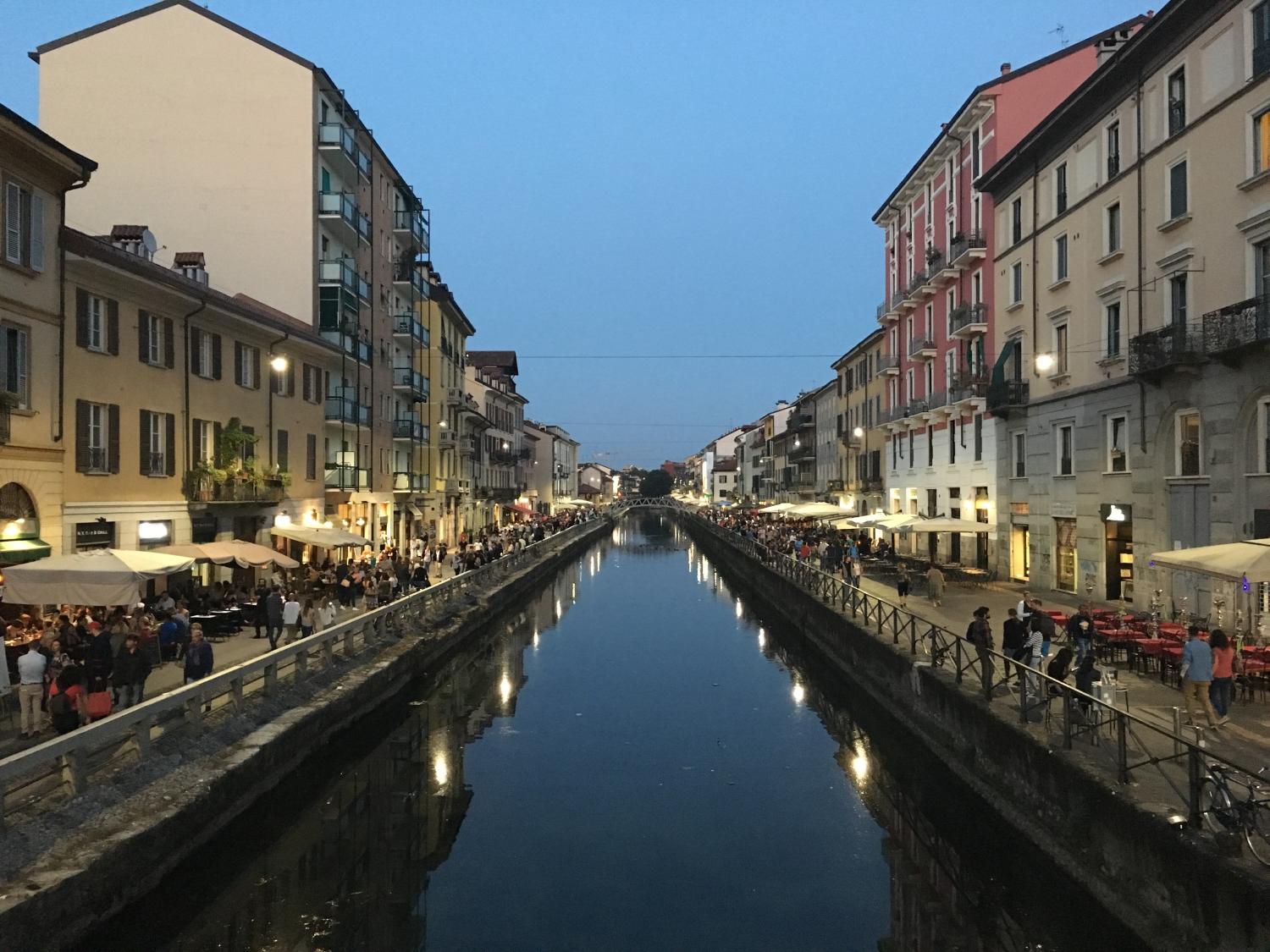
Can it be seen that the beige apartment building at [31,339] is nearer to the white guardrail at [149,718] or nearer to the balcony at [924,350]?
the white guardrail at [149,718]

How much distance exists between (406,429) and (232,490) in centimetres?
2020

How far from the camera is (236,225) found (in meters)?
35.0

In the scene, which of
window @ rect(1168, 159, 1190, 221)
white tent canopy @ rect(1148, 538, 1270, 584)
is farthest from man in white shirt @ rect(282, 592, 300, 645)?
window @ rect(1168, 159, 1190, 221)

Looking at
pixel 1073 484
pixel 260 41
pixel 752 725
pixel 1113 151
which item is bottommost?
pixel 752 725

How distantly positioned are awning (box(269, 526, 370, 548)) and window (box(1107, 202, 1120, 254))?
22.3 m

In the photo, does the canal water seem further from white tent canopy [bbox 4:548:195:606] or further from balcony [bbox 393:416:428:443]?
balcony [bbox 393:416:428:443]

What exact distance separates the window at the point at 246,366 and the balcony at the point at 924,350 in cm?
2705

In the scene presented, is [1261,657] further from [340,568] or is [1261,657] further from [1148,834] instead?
[340,568]

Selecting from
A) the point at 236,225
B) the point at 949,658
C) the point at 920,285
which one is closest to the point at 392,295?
the point at 236,225

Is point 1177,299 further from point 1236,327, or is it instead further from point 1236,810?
point 1236,810

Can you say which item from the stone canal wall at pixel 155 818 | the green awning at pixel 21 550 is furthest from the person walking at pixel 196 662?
the green awning at pixel 21 550

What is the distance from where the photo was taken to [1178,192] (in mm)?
21391

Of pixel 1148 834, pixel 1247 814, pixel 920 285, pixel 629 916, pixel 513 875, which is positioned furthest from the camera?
pixel 920 285

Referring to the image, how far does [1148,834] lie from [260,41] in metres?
→ 37.1
